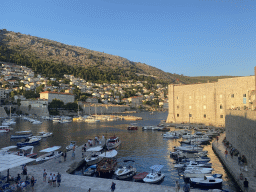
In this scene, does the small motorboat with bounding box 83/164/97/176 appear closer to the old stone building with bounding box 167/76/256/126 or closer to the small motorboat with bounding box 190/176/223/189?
the small motorboat with bounding box 190/176/223/189

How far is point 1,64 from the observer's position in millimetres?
143625

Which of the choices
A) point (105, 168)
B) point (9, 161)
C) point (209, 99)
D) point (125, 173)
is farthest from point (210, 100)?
point (9, 161)

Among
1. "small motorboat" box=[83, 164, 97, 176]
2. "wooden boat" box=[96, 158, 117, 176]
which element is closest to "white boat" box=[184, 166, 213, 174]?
"wooden boat" box=[96, 158, 117, 176]

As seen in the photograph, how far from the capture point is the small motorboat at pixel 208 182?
15.0 meters

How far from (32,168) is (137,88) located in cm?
17442

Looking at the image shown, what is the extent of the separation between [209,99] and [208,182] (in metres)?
34.6

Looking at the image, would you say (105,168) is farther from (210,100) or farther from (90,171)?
(210,100)

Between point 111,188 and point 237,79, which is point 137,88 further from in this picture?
point 111,188

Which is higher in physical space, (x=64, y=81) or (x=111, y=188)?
(x=64, y=81)

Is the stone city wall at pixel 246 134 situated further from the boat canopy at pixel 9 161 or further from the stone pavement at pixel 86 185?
the boat canopy at pixel 9 161

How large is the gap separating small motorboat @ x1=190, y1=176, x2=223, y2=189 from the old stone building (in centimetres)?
2909

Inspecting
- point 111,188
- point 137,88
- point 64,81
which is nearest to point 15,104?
point 64,81

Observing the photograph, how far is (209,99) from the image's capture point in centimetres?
4675

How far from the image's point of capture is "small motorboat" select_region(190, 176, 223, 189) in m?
15.0
